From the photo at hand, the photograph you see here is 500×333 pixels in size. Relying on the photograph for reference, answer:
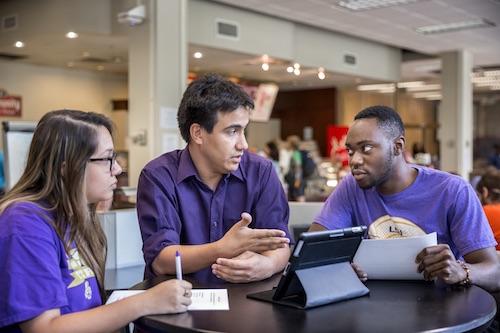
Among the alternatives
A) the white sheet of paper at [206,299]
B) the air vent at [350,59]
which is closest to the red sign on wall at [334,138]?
the air vent at [350,59]

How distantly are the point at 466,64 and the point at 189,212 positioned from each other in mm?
10482

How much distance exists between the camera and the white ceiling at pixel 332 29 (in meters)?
8.02

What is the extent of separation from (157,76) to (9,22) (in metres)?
2.66

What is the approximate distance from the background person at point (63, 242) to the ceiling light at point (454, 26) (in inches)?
334

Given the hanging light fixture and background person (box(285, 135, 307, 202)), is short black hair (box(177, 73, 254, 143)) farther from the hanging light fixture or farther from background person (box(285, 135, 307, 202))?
the hanging light fixture

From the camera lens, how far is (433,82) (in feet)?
52.9

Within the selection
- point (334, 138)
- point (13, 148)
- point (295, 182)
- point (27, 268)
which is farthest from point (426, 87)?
point (27, 268)

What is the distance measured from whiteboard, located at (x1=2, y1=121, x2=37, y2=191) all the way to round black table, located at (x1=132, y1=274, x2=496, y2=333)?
2.45 meters

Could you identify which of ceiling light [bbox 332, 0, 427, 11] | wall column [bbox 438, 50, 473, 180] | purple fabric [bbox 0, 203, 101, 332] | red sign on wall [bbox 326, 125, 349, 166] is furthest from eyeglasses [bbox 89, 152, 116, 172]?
red sign on wall [bbox 326, 125, 349, 166]

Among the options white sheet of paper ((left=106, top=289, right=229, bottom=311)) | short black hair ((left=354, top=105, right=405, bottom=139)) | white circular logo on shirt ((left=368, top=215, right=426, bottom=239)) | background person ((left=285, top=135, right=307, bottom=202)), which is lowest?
background person ((left=285, top=135, right=307, bottom=202))

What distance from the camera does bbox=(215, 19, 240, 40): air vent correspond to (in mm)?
8219

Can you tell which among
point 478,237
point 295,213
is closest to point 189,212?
point 478,237

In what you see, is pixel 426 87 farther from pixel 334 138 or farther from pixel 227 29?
pixel 227 29

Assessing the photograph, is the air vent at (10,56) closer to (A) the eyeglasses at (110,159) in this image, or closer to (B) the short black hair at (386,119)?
(B) the short black hair at (386,119)
